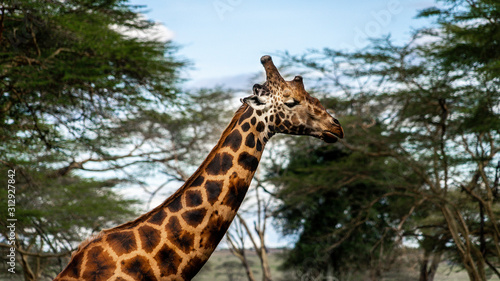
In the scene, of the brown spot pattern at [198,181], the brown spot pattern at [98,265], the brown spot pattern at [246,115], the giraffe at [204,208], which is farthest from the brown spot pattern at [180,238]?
the brown spot pattern at [246,115]

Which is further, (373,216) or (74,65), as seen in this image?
(373,216)

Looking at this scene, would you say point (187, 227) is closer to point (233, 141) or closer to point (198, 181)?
point (198, 181)

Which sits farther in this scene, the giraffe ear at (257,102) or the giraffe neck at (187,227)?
the giraffe ear at (257,102)

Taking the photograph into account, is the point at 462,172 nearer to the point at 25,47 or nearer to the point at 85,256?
the point at 25,47

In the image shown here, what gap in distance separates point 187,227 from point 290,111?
91 centimetres

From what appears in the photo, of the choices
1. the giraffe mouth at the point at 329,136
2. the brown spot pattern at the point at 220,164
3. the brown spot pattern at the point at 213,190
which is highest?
the giraffe mouth at the point at 329,136

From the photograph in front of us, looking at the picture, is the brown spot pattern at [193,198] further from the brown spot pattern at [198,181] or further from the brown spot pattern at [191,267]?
the brown spot pattern at [191,267]

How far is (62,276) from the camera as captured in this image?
2914 millimetres

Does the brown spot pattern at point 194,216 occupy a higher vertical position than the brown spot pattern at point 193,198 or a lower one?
lower

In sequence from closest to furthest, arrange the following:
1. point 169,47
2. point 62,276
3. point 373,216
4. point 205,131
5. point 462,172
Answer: point 62,276 < point 169,47 < point 462,172 < point 373,216 < point 205,131

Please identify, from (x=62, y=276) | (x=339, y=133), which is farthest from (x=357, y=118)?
(x=62, y=276)

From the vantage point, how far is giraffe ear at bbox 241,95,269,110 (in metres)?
3.04

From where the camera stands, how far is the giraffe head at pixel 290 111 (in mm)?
3119

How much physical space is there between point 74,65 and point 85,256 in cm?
672
